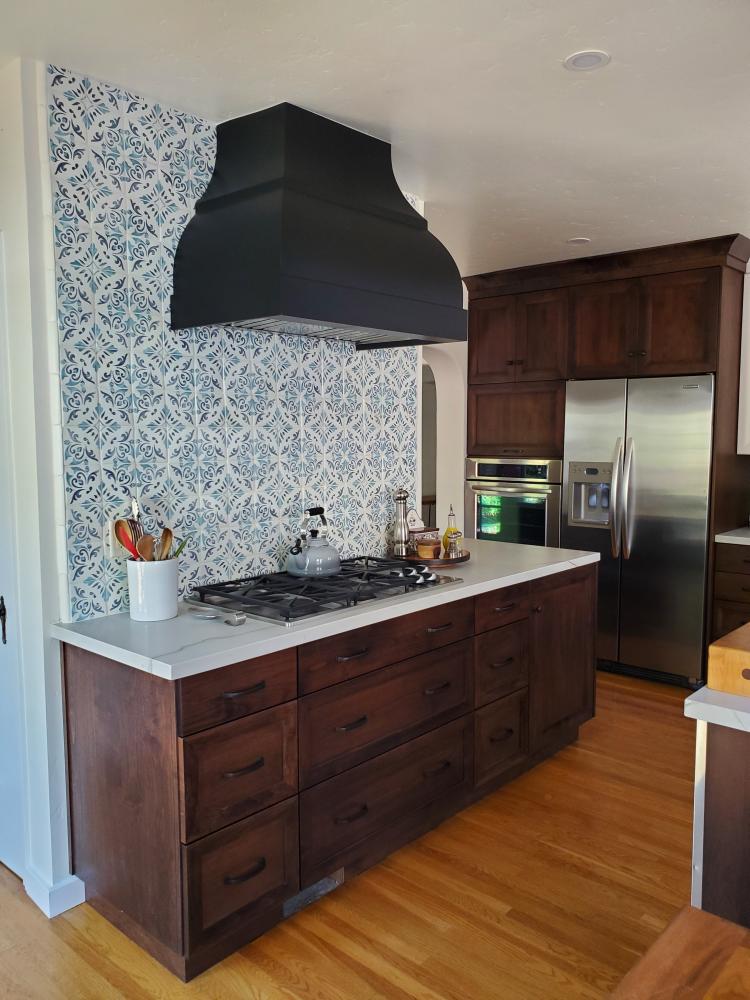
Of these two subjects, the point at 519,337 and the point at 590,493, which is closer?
the point at 590,493

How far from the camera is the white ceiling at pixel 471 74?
1.90m

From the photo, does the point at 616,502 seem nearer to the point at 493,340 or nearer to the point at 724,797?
the point at 493,340

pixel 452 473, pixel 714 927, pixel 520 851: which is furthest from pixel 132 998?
pixel 452 473

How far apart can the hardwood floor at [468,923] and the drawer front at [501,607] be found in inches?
27.7

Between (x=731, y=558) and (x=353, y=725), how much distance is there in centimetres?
271

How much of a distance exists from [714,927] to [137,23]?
226cm

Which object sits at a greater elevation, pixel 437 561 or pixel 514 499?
pixel 514 499

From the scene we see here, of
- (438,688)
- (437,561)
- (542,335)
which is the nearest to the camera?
(438,688)

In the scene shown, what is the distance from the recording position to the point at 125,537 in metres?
2.31

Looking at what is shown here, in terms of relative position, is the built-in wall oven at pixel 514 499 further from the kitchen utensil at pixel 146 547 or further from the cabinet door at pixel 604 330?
the kitchen utensil at pixel 146 547

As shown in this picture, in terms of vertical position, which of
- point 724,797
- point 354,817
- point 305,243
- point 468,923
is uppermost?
point 305,243

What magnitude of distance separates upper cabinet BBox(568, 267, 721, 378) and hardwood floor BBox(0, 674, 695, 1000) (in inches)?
90.7

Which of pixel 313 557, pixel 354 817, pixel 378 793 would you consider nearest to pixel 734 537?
pixel 313 557

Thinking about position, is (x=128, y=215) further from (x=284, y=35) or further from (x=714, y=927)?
(x=714, y=927)
